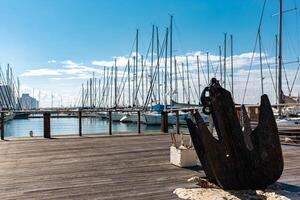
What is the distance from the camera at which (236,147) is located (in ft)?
18.0

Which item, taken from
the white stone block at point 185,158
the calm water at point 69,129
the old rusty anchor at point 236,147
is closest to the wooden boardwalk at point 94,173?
the white stone block at point 185,158

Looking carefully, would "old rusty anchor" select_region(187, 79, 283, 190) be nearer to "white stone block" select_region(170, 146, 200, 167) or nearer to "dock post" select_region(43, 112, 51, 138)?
"white stone block" select_region(170, 146, 200, 167)

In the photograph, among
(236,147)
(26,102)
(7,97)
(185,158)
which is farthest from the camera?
(26,102)

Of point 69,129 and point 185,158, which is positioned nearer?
point 185,158

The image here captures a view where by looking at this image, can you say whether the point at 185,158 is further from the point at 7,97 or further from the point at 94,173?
the point at 7,97

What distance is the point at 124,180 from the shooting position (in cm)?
638

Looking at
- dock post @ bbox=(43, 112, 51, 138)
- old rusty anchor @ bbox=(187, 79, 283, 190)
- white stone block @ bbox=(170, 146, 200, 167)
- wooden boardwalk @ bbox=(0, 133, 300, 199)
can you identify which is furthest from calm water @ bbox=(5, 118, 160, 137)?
old rusty anchor @ bbox=(187, 79, 283, 190)

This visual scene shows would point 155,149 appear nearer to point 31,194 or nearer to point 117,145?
point 117,145

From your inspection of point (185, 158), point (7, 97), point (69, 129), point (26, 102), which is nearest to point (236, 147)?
point (185, 158)

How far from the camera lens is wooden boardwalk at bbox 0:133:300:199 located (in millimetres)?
5566

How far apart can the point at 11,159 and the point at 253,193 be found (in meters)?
5.74

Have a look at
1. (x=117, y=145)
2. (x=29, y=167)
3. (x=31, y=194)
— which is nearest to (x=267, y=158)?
(x=31, y=194)

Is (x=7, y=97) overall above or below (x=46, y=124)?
above

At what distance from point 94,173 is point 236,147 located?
2.80 m
